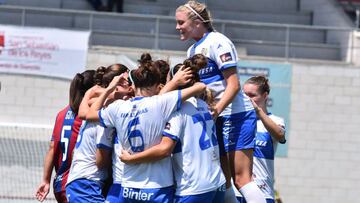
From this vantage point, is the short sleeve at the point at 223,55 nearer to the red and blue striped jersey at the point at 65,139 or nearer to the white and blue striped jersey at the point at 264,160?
the white and blue striped jersey at the point at 264,160

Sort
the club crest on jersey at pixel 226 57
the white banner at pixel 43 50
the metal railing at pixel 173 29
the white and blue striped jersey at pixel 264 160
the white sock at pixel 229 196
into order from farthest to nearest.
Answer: the metal railing at pixel 173 29 → the white banner at pixel 43 50 → the white and blue striped jersey at pixel 264 160 → the white sock at pixel 229 196 → the club crest on jersey at pixel 226 57

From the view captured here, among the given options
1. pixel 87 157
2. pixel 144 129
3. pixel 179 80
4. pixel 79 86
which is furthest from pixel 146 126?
pixel 79 86

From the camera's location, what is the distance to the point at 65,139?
6.55 metres

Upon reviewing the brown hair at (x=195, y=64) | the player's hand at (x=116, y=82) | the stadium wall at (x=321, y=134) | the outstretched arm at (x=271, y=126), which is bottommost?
the stadium wall at (x=321, y=134)

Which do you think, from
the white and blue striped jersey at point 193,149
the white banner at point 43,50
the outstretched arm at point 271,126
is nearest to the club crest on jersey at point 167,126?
the white and blue striped jersey at point 193,149

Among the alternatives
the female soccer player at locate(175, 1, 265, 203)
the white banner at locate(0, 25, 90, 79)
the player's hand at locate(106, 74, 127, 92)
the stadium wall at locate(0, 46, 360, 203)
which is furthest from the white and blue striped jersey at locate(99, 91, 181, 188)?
the stadium wall at locate(0, 46, 360, 203)

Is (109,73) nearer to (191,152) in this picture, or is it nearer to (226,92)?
(226,92)

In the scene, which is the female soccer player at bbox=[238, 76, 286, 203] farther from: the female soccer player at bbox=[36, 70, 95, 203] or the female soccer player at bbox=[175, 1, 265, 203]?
the female soccer player at bbox=[36, 70, 95, 203]

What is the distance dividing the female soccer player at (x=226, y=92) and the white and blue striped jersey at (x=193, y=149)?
0.43 meters

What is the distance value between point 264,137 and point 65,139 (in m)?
1.56

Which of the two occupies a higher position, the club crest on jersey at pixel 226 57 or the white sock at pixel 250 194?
the club crest on jersey at pixel 226 57

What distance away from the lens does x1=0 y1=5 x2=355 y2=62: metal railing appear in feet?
49.9

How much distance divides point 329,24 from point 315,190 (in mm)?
4170

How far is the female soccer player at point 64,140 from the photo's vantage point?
635 centimetres
